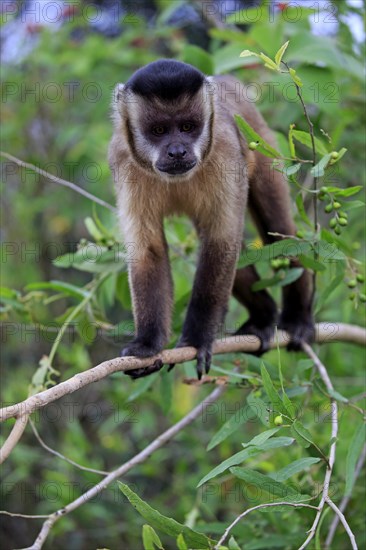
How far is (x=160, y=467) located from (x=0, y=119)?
436cm

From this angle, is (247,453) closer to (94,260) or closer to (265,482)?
(265,482)

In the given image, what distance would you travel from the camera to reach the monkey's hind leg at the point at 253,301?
5.36 meters

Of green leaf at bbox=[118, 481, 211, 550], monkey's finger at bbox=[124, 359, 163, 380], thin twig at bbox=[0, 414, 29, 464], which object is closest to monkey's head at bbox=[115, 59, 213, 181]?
monkey's finger at bbox=[124, 359, 163, 380]

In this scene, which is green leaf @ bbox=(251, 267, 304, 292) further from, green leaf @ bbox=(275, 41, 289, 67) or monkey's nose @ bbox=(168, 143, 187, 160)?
green leaf @ bbox=(275, 41, 289, 67)

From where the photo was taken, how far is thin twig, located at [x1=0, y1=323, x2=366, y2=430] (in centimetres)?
288

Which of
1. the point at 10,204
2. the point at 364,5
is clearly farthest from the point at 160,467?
the point at 364,5

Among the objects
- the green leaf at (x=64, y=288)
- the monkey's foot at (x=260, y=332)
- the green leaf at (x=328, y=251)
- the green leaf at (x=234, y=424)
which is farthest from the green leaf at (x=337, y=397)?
the green leaf at (x=64, y=288)

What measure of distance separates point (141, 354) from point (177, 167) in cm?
107

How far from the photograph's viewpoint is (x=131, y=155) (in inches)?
185

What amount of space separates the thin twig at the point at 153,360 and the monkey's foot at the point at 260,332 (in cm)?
6

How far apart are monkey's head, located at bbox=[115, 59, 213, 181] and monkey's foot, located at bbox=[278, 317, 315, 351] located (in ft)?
4.59

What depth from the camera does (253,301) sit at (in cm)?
545

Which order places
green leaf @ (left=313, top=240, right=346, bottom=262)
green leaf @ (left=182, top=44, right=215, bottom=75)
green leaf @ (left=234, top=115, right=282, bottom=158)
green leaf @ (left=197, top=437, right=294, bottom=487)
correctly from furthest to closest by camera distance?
green leaf @ (left=182, top=44, right=215, bottom=75), green leaf @ (left=313, top=240, right=346, bottom=262), green leaf @ (left=234, top=115, right=282, bottom=158), green leaf @ (left=197, top=437, right=294, bottom=487)

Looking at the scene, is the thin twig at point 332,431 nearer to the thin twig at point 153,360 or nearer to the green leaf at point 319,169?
the thin twig at point 153,360
